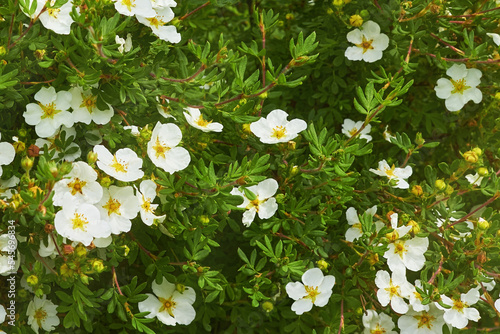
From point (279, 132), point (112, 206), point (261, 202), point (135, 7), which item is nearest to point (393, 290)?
point (261, 202)

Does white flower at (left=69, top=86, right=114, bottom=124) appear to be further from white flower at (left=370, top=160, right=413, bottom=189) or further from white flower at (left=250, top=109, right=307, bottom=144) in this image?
white flower at (left=370, top=160, right=413, bottom=189)

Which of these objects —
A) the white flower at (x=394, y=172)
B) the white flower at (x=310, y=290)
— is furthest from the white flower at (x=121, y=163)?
the white flower at (x=394, y=172)

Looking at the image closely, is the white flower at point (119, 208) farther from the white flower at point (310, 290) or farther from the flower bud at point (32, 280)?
the white flower at point (310, 290)

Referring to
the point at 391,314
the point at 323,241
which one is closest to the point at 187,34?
the point at 323,241

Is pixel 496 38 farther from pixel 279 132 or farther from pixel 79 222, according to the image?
pixel 79 222

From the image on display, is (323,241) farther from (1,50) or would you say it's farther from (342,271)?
(1,50)
